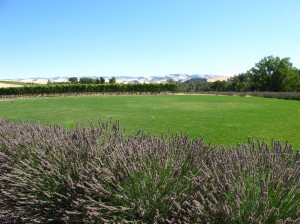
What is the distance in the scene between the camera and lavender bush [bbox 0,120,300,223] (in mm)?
1955

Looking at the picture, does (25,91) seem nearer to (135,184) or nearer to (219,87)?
(135,184)

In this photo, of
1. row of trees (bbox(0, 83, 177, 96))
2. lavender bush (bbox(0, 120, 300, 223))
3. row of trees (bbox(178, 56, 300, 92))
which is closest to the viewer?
lavender bush (bbox(0, 120, 300, 223))

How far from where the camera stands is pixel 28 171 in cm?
323

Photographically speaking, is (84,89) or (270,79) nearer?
(84,89)

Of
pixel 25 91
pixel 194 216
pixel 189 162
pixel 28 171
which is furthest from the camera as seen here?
pixel 25 91

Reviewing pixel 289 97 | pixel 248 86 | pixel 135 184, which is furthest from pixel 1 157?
pixel 248 86

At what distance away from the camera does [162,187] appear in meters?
2.31

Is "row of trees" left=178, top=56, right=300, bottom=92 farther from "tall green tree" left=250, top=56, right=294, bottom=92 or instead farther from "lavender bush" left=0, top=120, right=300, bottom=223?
"lavender bush" left=0, top=120, right=300, bottom=223

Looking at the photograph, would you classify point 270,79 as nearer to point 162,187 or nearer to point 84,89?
point 84,89

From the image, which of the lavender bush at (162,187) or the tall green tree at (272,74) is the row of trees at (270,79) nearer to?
the tall green tree at (272,74)

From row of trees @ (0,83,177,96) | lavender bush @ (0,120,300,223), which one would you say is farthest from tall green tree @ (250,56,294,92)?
lavender bush @ (0,120,300,223)

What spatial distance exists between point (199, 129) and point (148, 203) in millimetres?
8626

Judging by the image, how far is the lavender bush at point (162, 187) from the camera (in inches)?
77.0

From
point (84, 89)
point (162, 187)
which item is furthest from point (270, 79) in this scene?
point (162, 187)
